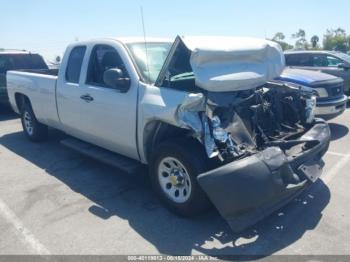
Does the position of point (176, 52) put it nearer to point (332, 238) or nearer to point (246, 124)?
point (246, 124)

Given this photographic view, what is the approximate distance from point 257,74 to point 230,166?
4.77 feet

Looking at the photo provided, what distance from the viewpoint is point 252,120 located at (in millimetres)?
4098

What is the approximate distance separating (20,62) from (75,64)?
19.7 feet

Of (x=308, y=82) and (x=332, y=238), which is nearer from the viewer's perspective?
(x=332, y=238)

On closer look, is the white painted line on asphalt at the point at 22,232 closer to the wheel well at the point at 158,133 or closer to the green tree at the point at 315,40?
the wheel well at the point at 158,133

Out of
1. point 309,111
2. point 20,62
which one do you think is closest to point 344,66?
point 309,111

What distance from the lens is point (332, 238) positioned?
348 cm

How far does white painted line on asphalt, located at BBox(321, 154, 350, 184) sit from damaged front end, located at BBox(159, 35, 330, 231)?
0.84m

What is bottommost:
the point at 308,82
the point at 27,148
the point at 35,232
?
the point at 27,148

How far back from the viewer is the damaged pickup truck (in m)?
3.33

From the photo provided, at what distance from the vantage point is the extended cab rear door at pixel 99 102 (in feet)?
14.6

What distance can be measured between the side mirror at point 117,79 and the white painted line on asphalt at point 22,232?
1.90 meters

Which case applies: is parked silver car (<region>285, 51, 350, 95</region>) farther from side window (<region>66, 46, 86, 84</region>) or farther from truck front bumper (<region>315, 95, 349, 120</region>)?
side window (<region>66, 46, 86, 84</region>)

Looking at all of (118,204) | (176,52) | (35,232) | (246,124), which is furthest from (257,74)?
(35,232)
